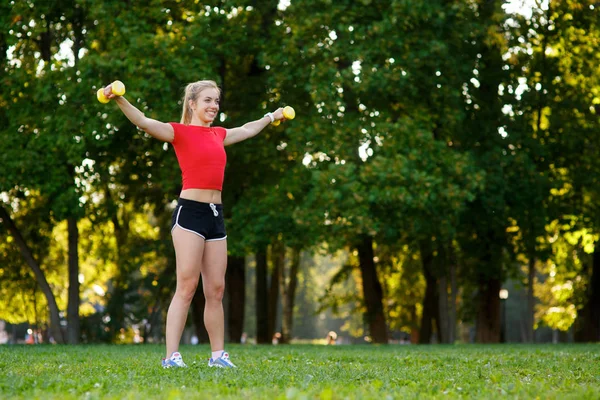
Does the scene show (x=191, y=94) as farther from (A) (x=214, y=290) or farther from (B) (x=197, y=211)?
(A) (x=214, y=290)

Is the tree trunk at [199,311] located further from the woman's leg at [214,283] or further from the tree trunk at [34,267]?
the woman's leg at [214,283]

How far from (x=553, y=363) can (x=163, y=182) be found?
13.1 meters

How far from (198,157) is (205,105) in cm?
50

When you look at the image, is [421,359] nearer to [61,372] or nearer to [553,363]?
[553,363]

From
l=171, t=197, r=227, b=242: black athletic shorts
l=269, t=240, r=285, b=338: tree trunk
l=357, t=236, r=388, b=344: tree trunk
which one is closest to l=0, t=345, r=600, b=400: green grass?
l=171, t=197, r=227, b=242: black athletic shorts

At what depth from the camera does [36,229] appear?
2409 cm

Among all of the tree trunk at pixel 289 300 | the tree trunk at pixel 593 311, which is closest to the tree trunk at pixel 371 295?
the tree trunk at pixel 289 300

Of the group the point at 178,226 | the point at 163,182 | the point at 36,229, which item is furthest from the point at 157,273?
the point at 178,226

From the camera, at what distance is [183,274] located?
7.71 meters

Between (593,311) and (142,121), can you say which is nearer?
(142,121)

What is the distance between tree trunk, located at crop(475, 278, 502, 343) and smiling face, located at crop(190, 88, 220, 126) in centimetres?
1896

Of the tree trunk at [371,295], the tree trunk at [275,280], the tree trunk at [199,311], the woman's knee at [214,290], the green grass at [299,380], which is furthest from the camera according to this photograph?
the tree trunk at [275,280]

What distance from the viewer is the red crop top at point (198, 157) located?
7727 mm

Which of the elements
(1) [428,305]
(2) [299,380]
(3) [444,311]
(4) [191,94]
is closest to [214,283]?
(2) [299,380]
